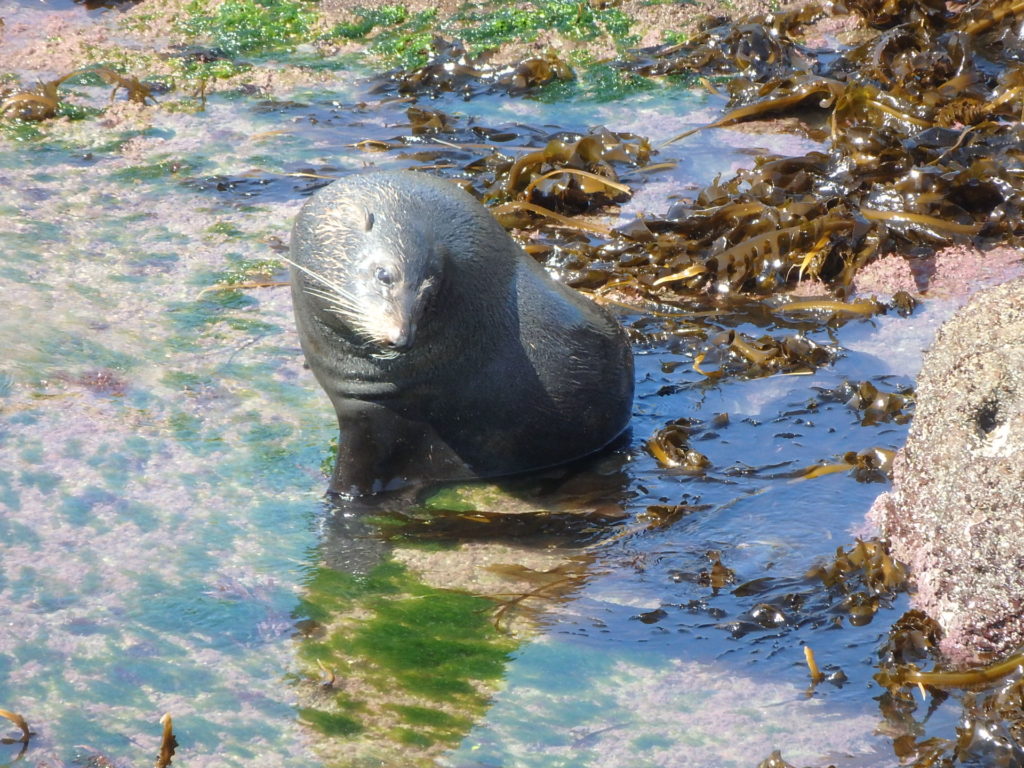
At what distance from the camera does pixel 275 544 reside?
4.66 meters

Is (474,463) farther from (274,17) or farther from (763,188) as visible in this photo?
(274,17)

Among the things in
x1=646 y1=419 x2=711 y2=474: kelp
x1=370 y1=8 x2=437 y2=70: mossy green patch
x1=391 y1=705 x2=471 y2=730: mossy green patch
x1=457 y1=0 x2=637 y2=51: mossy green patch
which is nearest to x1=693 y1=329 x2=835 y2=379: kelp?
x1=646 y1=419 x2=711 y2=474: kelp

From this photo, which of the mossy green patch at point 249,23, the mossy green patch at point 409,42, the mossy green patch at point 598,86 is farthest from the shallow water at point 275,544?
the mossy green patch at point 249,23

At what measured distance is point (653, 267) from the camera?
270 inches

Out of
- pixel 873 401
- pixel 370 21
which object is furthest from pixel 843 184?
pixel 370 21

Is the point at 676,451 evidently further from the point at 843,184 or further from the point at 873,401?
the point at 843,184

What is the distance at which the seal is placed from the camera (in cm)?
516

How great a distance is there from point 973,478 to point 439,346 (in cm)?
231

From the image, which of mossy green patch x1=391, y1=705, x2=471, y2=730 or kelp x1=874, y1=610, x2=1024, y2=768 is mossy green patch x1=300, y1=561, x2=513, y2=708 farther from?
kelp x1=874, y1=610, x2=1024, y2=768

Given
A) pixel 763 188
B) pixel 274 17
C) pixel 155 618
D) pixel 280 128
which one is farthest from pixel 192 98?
pixel 155 618

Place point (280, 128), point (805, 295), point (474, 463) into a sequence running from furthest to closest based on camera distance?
1. point (280, 128)
2. point (805, 295)
3. point (474, 463)

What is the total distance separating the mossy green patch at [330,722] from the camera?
3541mm

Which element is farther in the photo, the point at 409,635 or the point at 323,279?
the point at 323,279

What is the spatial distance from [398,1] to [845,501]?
726 centimetres
